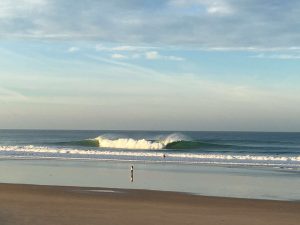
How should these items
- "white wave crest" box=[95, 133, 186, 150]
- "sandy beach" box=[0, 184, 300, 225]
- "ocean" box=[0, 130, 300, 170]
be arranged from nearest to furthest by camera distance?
"sandy beach" box=[0, 184, 300, 225] → "ocean" box=[0, 130, 300, 170] → "white wave crest" box=[95, 133, 186, 150]

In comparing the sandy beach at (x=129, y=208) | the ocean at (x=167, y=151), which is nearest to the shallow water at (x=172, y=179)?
the sandy beach at (x=129, y=208)

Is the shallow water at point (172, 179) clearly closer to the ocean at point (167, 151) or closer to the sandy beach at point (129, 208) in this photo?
the sandy beach at point (129, 208)

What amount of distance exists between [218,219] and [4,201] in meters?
7.01

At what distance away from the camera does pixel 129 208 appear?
48.0 feet

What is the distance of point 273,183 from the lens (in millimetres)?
21484

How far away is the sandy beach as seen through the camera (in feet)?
41.1

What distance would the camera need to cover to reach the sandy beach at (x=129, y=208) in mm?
12531

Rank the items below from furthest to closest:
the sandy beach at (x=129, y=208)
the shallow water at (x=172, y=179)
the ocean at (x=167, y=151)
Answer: the ocean at (x=167, y=151), the shallow water at (x=172, y=179), the sandy beach at (x=129, y=208)

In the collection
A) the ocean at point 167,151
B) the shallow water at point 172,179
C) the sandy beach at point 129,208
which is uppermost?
the ocean at point 167,151

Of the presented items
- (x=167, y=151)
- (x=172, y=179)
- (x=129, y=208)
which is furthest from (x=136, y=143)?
(x=129, y=208)

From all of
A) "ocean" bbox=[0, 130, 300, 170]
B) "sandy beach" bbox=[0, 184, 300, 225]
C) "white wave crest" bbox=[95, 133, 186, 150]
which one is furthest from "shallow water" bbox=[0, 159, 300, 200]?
"white wave crest" bbox=[95, 133, 186, 150]

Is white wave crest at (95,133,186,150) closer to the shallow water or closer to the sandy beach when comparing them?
the shallow water

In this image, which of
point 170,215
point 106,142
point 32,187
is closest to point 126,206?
point 170,215

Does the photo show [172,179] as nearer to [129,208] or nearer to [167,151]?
[129,208]
